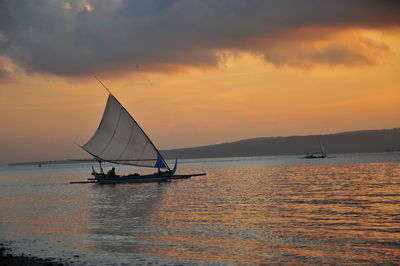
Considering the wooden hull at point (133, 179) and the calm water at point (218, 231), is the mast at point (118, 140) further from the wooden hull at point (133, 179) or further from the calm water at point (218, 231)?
the calm water at point (218, 231)

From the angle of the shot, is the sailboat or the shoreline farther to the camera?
the sailboat

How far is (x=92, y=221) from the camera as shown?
2819 cm

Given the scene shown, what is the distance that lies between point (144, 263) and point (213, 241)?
441cm

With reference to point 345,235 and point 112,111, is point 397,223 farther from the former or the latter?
point 112,111

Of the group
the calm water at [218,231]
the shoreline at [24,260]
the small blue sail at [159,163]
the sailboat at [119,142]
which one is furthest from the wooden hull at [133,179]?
the shoreline at [24,260]

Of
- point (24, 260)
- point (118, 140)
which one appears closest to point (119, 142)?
point (118, 140)

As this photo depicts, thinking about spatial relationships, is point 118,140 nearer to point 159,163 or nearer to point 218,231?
point 159,163

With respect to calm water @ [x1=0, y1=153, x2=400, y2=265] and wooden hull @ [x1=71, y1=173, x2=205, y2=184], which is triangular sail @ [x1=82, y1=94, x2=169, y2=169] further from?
calm water @ [x1=0, y1=153, x2=400, y2=265]

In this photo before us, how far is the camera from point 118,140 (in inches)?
2336

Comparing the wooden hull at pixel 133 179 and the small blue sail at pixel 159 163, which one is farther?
the small blue sail at pixel 159 163

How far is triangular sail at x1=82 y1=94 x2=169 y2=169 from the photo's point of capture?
58.6 metres

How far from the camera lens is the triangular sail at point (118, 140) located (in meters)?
58.6

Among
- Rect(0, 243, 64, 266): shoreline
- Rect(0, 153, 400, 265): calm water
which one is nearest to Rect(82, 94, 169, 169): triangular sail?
Rect(0, 153, 400, 265): calm water

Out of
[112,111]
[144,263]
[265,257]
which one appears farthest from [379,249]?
[112,111]
